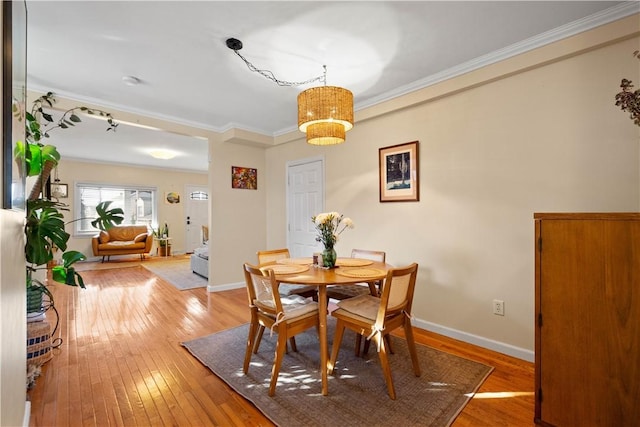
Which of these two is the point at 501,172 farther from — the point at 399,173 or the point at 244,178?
the point at 244,178

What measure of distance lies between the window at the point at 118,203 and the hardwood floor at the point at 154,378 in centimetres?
465

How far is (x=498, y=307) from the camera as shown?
2389mm

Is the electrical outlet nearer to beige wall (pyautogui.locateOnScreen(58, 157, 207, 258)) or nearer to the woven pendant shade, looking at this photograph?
the woven pendant shade

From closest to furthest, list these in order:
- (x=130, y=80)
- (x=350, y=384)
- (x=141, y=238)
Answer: (x=350, y=384)
(x=130, y=80)
(x=141, y=238)

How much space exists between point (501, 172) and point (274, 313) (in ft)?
7.07

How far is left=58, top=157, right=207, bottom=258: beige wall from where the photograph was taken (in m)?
6.84

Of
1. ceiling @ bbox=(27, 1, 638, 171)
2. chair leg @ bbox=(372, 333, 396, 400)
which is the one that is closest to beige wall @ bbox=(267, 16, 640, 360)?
ceiling @ bbox=(27, 1, 638, 171)

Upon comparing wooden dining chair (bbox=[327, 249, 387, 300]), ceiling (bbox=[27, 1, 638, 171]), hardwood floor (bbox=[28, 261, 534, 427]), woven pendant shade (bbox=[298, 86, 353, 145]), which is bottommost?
hardwood floor (bbox=[28, 261, 534, 427])

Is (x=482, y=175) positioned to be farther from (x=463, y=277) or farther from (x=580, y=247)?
(x=580, y=247)

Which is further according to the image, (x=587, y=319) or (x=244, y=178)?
(x=244, y=178)

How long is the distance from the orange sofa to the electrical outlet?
7561mm

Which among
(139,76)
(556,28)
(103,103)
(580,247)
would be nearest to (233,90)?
(139,76)

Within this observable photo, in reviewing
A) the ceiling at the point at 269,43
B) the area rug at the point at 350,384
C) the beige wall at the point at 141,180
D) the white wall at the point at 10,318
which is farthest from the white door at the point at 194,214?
the white wall at the point at 10,318

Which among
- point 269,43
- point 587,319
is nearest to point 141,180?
point 269,43
